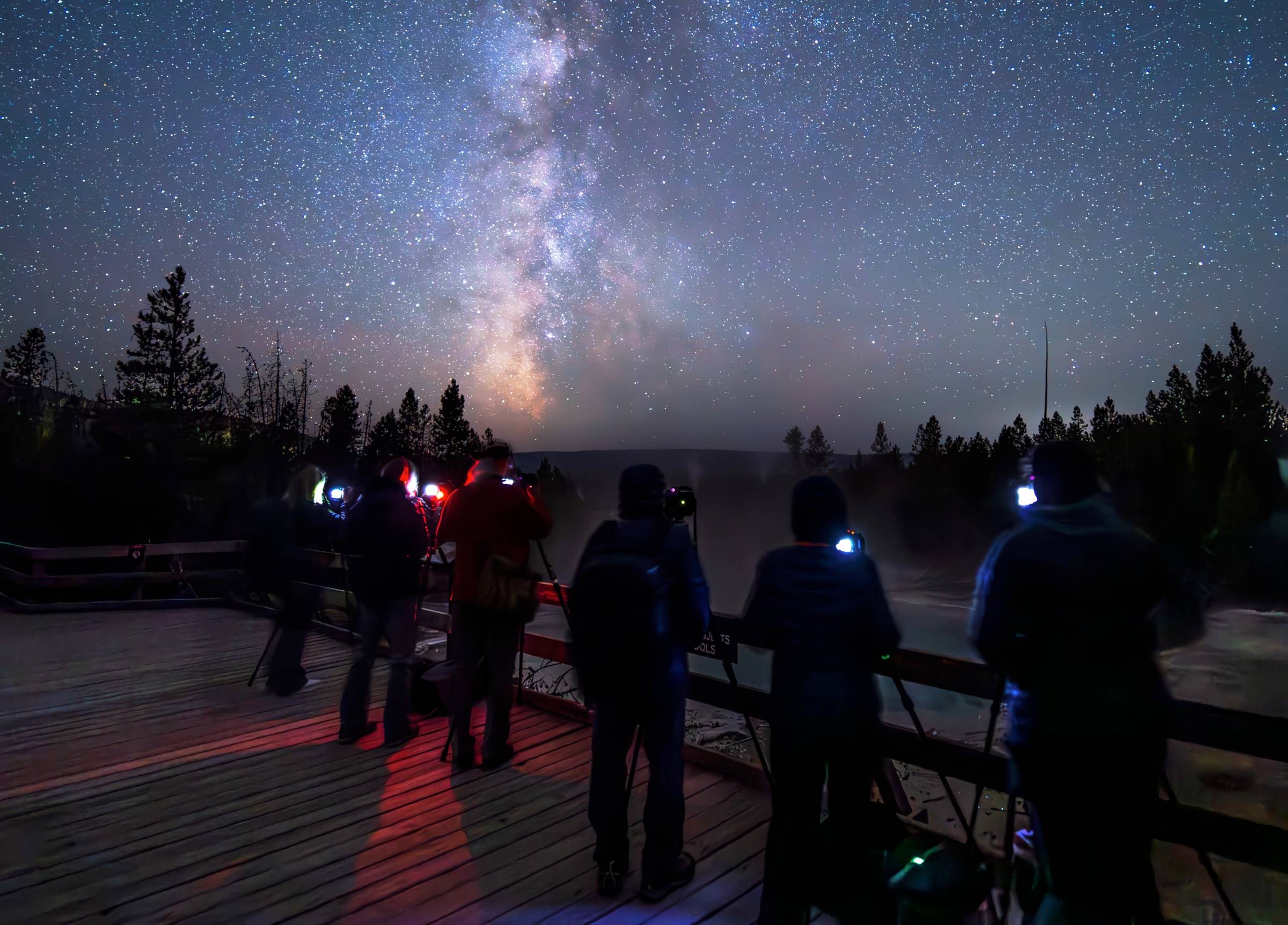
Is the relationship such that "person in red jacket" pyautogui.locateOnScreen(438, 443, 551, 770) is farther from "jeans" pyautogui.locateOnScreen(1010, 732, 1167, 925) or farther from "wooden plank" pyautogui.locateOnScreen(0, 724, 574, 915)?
"jeans" pyautogui.locateOnScreen(1010, 732, 1167, 925)

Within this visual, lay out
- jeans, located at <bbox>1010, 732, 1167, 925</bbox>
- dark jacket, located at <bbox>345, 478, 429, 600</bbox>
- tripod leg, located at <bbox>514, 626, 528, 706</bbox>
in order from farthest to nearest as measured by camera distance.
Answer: tripod leg, located at <bbox>514, 626, 528, 706</bbox>
dark jacket, located at <bbox>345, 478, 429, 600</bbox>
jeans, located at <bbox>1010, 732, 1167, 925</bbox>

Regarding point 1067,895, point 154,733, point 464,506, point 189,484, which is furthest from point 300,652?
point 189,484

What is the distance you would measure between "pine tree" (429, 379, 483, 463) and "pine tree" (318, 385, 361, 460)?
15197mm

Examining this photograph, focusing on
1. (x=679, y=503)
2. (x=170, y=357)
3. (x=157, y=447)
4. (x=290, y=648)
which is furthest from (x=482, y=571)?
(x=170, y=357)

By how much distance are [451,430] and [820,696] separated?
98.1m

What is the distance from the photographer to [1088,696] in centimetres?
197

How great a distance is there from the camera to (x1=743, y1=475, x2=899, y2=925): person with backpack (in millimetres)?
2322

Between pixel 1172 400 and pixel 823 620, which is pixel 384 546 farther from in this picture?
pixel 1172 400

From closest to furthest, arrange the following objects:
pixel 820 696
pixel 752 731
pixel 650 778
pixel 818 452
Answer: pixel 820 696
pixel 650 778
pixel 752 731
pixel 818 452

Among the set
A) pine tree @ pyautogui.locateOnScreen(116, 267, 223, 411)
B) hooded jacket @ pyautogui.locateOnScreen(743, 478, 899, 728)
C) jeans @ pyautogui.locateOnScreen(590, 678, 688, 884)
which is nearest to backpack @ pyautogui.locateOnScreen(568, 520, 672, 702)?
jeans @ pyautogui.locateOnScreen(590, 678, 688, 884)

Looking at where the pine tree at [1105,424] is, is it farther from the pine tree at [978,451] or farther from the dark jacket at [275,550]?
the dark jacket at [275,550]

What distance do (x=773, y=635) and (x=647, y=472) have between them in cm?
81

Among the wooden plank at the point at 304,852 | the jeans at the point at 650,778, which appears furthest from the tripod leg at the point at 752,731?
the wooden plank at the point at 304,852

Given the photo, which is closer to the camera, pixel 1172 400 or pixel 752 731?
pixel 752 731
